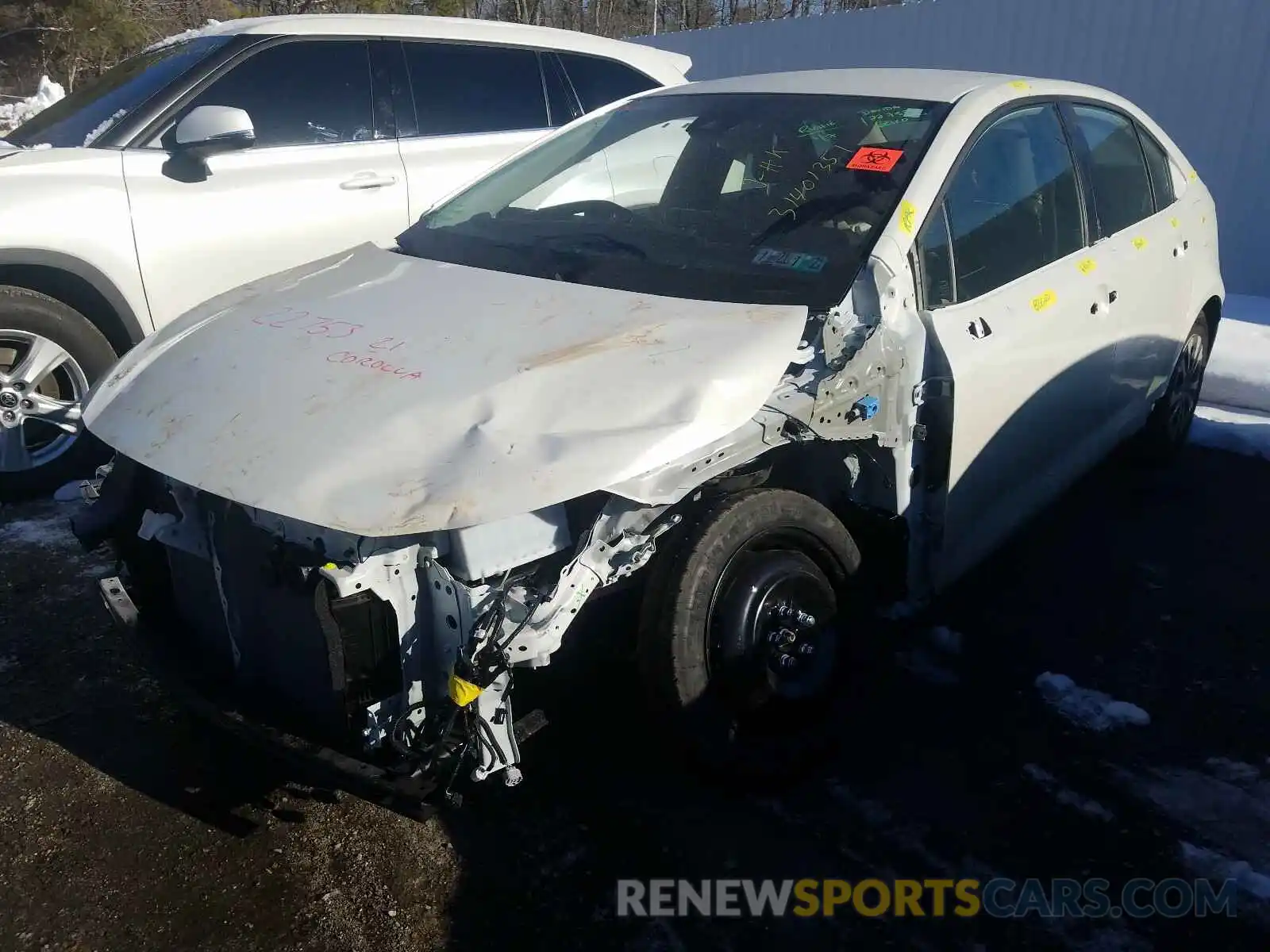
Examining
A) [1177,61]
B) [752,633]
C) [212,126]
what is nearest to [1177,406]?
[752,633]

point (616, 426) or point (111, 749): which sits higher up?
point (616, 426)

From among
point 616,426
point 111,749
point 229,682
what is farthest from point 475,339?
point 111,749

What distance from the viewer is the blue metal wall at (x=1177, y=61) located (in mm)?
8453

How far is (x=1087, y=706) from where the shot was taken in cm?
319

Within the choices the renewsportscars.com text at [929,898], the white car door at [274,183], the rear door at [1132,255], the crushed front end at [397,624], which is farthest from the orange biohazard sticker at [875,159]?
the white car door at [274,183]

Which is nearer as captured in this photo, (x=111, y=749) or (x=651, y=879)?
(x=651, y=879)

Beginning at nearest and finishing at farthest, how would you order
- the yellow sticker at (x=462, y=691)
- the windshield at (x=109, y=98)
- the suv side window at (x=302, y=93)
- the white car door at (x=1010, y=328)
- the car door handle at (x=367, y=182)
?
the yellow sticker at (x=462, y=691), the white car door at (x=1010, y=328), the windshield at (x=109, y=98), the suv side window at (x=302, y=93), the car door handle at (x=367, y=182)

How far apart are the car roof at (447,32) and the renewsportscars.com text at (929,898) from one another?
14.4ft

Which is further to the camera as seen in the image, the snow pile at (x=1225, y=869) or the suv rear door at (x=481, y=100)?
the suv rear door at (x=481, y=100)

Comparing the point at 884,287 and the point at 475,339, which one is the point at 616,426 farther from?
the point at 884,287

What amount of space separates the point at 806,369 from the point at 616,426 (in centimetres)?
66

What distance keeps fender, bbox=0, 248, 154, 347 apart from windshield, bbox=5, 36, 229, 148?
2.06 feet

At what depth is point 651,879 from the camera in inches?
97.1

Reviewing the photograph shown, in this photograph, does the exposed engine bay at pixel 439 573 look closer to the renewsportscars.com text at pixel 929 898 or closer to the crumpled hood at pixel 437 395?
the crumpled hood at pixel 437 395
